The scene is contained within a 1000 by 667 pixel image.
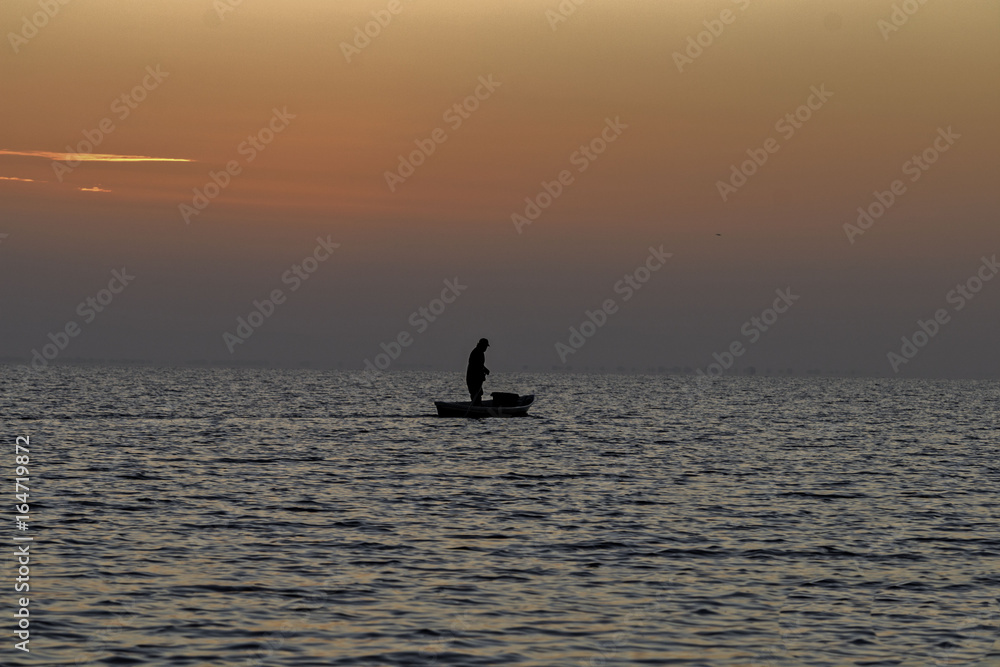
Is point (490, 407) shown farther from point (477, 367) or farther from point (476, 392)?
point (477, 367)

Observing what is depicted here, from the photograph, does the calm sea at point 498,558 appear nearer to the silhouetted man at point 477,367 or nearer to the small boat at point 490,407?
the silhouetted man at point 477,367

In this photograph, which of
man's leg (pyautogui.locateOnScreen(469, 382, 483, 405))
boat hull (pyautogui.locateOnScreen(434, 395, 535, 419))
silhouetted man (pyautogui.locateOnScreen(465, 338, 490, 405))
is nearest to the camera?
silhouetted man (pyautogui.locateOnScreen(465, 338, 490, 405))

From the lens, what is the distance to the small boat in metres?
50.6

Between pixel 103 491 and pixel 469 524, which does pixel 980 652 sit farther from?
pixel 103 491

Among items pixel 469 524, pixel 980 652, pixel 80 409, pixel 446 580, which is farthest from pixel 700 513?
pixel 80 409

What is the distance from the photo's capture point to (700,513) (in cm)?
2519

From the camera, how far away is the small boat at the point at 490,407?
166 feet

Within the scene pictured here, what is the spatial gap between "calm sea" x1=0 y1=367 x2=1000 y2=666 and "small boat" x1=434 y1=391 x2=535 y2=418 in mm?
10341

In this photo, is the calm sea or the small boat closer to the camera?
the calm sea

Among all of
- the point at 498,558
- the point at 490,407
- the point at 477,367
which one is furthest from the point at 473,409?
the point at 498,558

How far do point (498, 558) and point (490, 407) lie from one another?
32.5m

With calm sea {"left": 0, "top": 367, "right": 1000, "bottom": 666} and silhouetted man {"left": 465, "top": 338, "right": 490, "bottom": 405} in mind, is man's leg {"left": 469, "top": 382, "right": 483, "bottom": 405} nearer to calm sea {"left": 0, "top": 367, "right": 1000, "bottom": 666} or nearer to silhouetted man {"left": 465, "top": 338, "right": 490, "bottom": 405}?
silhouetted man {"left": 465, "top": 338, "right": 490, "bottom": 405}

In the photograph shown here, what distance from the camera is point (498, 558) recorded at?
18875mm

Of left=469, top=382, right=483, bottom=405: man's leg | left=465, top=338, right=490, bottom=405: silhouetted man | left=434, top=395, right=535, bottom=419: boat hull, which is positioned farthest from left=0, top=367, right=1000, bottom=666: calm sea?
left=434, top=395, right=535, bottom=419: boat hull
